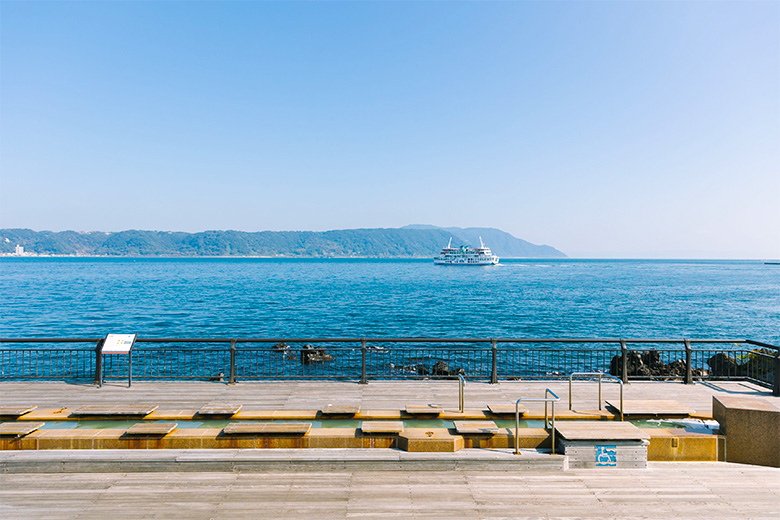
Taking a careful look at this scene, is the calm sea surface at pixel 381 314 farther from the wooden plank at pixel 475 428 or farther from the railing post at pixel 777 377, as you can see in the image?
the wooden plank at pixel 475 428

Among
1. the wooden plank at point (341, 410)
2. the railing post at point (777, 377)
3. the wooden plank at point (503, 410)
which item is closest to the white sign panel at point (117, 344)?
the wooden plank at point (341, 410)

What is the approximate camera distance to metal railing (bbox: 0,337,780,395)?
477 inches

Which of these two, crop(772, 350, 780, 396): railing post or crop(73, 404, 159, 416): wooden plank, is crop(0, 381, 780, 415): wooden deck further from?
crop(73, 404, 159, 416): wooden plank

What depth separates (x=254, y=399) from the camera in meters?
10.9

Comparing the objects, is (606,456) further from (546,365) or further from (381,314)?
(381,314)

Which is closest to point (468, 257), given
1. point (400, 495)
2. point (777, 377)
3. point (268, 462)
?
point (777, 377)

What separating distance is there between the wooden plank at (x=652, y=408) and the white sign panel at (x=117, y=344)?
36.2 ft

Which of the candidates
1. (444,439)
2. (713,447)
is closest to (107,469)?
(444,439)

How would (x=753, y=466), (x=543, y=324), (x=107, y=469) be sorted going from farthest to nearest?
(x=543, y=324) → (x=753, y=466) → (x=107, y=469)

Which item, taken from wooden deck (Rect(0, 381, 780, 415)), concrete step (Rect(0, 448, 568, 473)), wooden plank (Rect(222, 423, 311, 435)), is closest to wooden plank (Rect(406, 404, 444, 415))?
wooden deck (Rect(0, 381, 780, 415))

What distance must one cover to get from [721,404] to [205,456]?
8.33 metres

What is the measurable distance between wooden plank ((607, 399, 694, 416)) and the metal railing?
174 cm

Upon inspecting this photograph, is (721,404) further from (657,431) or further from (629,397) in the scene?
(629,397)

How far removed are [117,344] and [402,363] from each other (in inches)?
362
